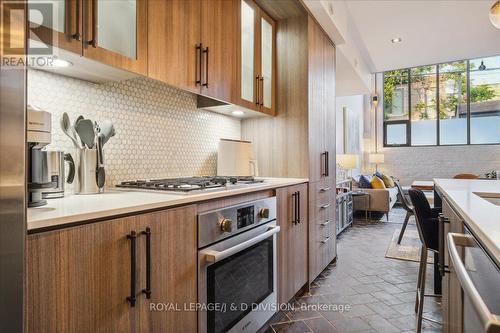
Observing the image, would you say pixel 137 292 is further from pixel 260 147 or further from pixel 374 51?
pixel 374 51

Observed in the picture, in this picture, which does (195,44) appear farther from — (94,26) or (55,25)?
(55,25)

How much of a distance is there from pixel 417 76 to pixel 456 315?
9236 millimetres

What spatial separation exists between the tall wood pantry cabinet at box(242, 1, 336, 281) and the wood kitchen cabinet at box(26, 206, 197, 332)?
1.43m

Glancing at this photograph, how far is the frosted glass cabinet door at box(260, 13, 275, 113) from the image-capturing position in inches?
97.8

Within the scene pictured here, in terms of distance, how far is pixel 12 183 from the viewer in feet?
2.28

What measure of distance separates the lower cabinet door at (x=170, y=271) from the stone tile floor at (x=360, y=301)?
0.85 metres

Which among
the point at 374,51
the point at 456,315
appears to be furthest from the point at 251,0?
the point at 374,51

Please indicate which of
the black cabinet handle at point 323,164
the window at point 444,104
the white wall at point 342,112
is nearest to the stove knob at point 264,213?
the black cabinet handle at point 323,164

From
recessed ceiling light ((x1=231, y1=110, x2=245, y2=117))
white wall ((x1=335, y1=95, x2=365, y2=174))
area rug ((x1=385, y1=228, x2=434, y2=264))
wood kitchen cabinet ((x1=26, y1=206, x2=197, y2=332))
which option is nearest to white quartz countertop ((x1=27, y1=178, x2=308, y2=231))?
wood kitchen cabinet ((x1=26, y1=206, x2=197, y2=332))

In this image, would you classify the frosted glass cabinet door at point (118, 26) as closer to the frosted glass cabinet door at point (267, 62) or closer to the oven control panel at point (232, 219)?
the oven control panel at point (232, 219)

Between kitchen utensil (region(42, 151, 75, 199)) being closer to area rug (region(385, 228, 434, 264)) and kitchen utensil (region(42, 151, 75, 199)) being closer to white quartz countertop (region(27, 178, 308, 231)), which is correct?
white quartz countertop (region(27, 178, 308, 231))

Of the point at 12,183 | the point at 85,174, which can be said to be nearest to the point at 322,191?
the point at 85,174

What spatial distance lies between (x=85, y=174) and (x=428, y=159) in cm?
933

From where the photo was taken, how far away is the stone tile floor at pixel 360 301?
2.04 meters
